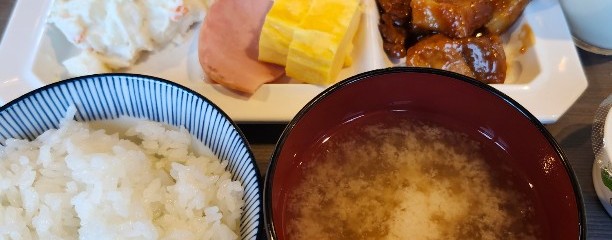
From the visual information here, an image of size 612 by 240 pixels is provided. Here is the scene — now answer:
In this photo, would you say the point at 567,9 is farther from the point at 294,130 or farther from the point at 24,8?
the point at 24,8

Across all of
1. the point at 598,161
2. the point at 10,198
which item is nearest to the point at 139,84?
the point at 10,198

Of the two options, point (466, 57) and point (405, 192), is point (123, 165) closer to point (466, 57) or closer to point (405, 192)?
point (405, 192)

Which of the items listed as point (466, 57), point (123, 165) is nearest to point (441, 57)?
point (466, 57)

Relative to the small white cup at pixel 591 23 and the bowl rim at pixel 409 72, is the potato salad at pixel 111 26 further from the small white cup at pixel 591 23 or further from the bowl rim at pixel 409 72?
the small white cup at pixel 591 23

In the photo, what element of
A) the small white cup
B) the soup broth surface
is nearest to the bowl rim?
the soup broth surface

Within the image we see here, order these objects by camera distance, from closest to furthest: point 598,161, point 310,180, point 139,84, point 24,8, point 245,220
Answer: point 310,180, point 245,220, point 139,84, point 598,161, point 24,8

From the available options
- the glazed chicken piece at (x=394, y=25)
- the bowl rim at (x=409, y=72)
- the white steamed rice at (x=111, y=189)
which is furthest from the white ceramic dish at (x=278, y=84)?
the bowl rim at (x=409, y=72)
